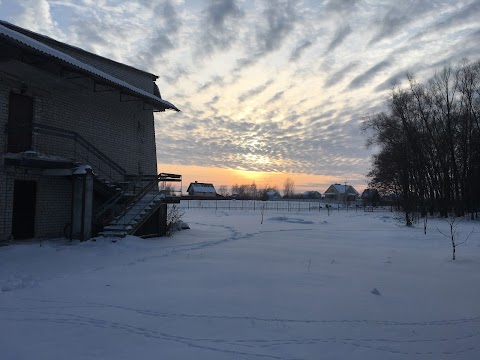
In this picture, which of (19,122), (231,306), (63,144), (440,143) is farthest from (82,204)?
(440,143)

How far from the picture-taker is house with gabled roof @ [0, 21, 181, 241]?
1289 cm

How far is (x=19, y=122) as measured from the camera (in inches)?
530

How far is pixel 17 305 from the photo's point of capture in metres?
6.55

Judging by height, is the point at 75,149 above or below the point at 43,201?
above

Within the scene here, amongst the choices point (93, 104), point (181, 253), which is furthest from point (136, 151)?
point (181, 253)

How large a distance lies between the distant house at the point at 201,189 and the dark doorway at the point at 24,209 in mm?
88881

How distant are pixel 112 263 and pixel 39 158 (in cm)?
444

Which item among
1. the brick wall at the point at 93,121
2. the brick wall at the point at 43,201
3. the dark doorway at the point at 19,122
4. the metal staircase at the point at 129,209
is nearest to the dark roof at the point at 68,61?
the brick wall at the point at 93,121

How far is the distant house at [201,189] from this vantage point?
343 ft

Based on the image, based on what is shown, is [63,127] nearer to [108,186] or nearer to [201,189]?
[108,186]

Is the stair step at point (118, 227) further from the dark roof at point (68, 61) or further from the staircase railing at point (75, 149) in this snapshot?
the dark roof at point (68, 61)

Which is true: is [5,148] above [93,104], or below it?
below

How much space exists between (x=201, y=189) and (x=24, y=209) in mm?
92656

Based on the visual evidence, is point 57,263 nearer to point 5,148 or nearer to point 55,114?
point 5,148
